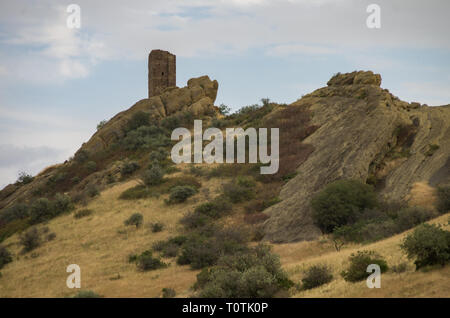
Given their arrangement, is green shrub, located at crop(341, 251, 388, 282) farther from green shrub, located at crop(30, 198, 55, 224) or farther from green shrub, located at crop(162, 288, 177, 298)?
green shrub, located at crop(30, 198, 55, 224)

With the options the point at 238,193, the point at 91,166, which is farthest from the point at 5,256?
the point at 91,166

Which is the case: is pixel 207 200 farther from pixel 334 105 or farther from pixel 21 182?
pixel 21 182

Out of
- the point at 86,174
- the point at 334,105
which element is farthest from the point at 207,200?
the point at 86,174

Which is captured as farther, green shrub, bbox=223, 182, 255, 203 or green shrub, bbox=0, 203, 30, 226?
green shrub, bbox=0, 203, 30, 226

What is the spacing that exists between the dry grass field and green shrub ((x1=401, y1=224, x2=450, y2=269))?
0.33 meters

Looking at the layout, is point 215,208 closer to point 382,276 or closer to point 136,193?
point 136,193

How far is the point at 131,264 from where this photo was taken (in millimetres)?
19609

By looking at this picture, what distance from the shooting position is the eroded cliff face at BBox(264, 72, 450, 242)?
72.9ft

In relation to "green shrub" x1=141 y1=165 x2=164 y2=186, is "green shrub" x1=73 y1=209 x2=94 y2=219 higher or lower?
lower

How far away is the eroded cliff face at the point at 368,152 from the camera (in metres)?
22.2

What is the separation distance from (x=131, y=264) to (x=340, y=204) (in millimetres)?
9728

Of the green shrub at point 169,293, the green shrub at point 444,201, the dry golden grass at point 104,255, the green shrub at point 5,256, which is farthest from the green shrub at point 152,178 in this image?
the green shrub at point 444,201

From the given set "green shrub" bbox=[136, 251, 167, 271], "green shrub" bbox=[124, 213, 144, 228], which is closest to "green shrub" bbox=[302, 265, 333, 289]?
"green shrub" bbox=[136, 251, 167, 271]

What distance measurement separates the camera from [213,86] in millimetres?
52406
